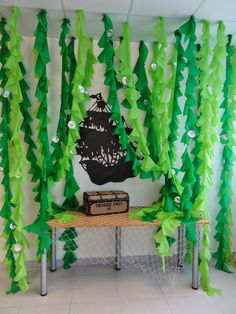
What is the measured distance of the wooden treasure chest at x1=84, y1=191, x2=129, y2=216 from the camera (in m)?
2.09

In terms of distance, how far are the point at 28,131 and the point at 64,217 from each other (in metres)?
0.78

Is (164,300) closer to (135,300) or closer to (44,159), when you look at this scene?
(135,300)

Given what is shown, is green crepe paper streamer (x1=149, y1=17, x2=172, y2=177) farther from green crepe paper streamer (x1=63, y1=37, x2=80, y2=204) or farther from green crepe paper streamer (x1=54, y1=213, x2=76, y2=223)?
green crepe paper streamer (x1=54, y1=213, x2=76, y2=223)

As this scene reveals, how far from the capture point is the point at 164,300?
6.48 ft

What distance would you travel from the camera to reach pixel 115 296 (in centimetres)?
201

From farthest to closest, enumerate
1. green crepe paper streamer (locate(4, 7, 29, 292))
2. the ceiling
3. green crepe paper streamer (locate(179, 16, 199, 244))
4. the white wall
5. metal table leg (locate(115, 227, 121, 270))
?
metal table leg (locate(115, 227, 121, 270)) < the white wall < green crepe paper streamer (locate(179, 16, 199, 244)) < green crepe paper streamer (locate(4, 7, 29, 292)) < the ceiling

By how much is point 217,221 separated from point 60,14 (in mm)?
2261

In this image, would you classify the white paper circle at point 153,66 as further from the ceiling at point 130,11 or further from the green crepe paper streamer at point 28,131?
the green crepe paper streamer at point 28,131

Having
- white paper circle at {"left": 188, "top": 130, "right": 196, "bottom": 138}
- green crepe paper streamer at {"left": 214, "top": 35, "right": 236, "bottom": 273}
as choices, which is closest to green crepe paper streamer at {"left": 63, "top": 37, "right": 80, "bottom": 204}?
white paper circle at {"left": 188, "top": 130, "right": 196, "bottom": 138}

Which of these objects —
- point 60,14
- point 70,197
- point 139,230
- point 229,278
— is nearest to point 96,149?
point 70,197

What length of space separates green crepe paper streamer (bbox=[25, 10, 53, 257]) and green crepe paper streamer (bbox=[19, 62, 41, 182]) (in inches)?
3.1

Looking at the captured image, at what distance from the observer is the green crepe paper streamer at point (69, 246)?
235 cm

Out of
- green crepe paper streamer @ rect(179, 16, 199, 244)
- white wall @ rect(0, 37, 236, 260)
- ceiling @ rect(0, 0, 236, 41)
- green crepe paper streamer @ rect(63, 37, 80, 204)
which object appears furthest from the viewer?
white wall @ rect(0, 37, 236, 260)

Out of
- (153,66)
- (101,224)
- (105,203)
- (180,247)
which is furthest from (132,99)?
(180,247)
